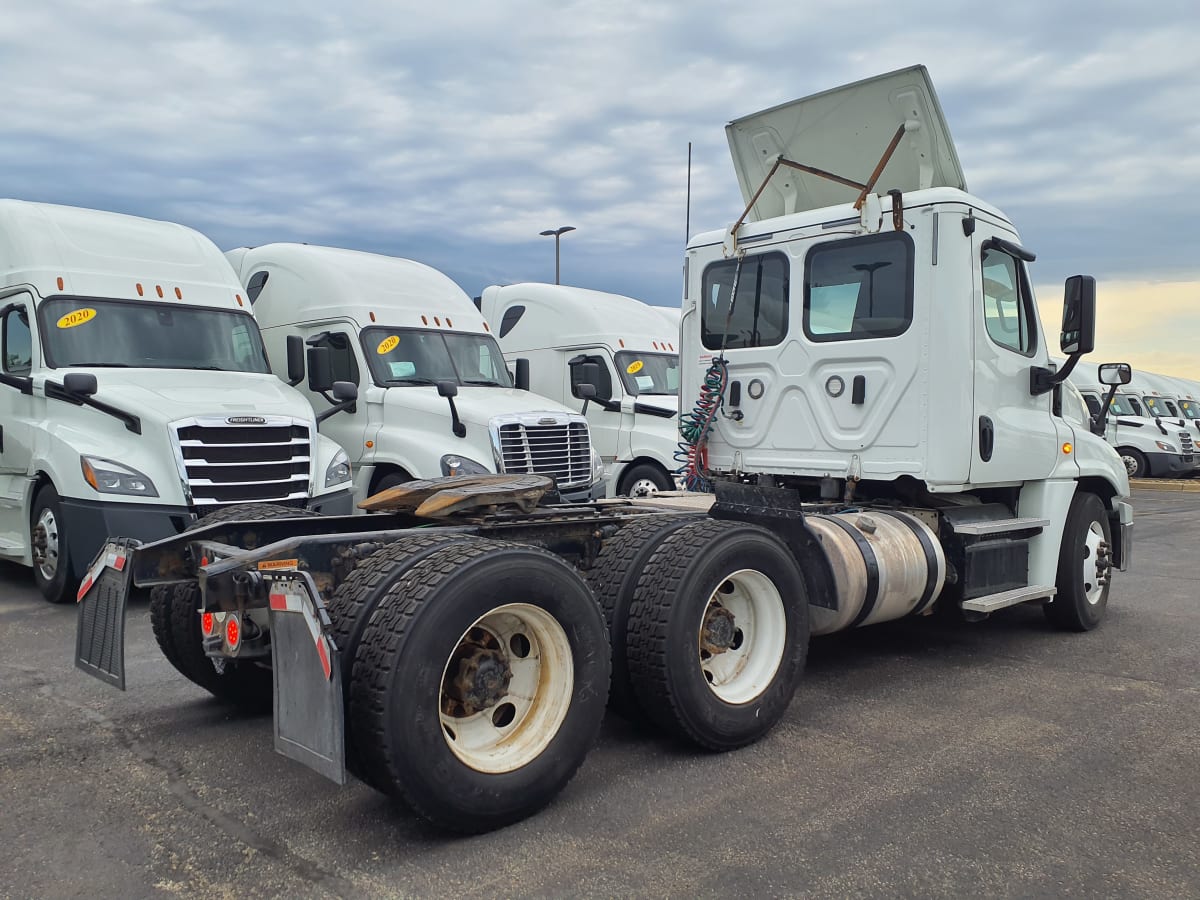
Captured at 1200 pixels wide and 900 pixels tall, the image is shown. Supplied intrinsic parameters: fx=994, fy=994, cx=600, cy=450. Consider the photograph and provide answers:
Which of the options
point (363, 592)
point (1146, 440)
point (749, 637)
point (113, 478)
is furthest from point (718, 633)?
point (1146, 440)

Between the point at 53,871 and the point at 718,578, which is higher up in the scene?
the point at 718,578

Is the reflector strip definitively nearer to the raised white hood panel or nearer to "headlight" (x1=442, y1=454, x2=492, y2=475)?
the raised white hood panel

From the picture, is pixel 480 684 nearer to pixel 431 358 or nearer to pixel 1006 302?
pixel 1006 302

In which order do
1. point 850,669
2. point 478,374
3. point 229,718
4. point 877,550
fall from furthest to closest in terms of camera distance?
point 478,374
point 850,669
point 877,550
point 229,718

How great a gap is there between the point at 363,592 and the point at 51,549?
5.52 m

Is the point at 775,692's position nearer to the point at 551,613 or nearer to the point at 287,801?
the point at 551,613

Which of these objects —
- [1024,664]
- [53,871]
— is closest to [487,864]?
[53,871]

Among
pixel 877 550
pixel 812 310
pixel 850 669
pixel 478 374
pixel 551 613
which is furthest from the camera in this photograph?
pixel 478 374

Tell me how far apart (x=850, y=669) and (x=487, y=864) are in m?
3.18

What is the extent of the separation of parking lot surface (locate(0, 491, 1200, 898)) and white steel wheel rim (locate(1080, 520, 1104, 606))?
1200 mm

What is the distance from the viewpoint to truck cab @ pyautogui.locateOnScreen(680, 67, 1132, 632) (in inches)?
227

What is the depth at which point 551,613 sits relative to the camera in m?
3.62

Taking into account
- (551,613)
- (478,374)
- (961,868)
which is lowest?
(961,868)

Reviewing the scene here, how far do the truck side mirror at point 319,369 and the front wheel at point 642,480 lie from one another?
160 inches
